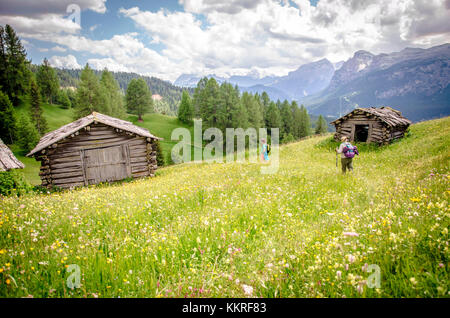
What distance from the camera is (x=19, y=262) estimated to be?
3330 mm

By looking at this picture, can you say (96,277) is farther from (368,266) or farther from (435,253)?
(435,253)

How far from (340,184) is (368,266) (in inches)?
240

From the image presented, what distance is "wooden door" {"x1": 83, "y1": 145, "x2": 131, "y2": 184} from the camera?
17484 millimetres

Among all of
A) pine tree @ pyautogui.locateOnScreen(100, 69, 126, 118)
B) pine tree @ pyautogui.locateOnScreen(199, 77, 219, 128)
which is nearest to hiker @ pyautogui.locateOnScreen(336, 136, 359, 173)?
pine tree @ pyautogui.locateOnScreen(199, 77, 219, 128)

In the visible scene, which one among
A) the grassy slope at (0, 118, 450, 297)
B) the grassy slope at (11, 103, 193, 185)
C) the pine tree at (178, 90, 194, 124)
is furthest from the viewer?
the pine tree at (178, 90, 194, 124)

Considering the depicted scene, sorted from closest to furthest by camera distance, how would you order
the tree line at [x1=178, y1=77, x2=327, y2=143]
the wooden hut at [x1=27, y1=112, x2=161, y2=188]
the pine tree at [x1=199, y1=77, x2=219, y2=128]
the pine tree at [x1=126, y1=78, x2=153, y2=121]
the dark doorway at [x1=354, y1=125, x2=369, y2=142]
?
the wooden hut at [x1=27, y1=112, x2=161, y2=188] → the dark doorway at [x1=354, y1=125, x2=369, y2=142] → the pine tree at [x1=199, y1=77, x2=219, y2=128] → the tree line at [x1=178, y1=77, x2=327, y2=143] → the pine tree at [x1=126, y1=78, x2=153, y2=121]

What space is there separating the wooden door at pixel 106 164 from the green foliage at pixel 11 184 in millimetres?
3874

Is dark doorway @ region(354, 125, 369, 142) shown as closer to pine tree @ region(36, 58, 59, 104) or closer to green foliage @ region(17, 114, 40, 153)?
green foliage @ region(17, 114, 40, 153)

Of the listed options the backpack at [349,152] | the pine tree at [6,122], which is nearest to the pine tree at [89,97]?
the pine tree at [6,122]

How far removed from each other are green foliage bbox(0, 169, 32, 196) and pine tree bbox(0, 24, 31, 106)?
65217mm

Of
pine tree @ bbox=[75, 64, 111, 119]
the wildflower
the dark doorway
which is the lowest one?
the wildflower

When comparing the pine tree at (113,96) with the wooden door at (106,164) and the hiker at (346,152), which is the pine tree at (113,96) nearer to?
the wooden door at (106,164)

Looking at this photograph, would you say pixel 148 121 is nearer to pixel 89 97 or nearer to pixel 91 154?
pixel 89 97
